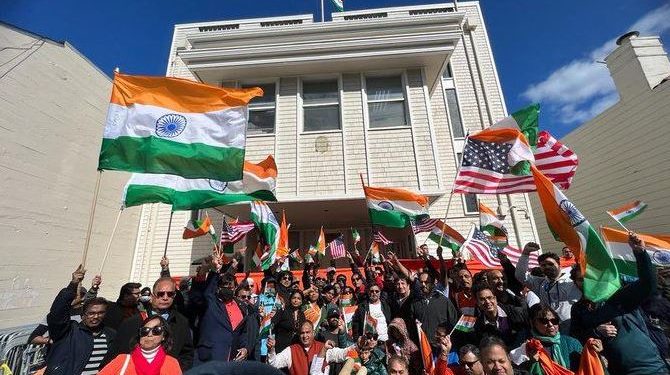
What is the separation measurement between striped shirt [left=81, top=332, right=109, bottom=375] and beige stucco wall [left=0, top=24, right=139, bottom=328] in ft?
18.0

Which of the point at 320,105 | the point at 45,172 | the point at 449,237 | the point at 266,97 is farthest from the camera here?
the point at 266,97

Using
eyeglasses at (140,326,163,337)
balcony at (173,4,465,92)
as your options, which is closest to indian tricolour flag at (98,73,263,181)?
eyeglasses at (140,326,163,337)

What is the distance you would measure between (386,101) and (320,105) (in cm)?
218

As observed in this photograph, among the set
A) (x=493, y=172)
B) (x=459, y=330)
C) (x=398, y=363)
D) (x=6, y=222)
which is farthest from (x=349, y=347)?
(x=6, y=222)

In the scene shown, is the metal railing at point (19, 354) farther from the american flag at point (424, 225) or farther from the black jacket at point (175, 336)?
the american flag at point (424, 225)

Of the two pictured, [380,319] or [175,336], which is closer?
[175,336]

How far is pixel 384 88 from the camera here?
11.0 m

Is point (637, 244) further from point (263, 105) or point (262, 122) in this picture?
point (263, 105)

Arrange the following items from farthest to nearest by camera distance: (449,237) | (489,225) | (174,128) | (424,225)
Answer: (489,225) → (449,237) → (424,225) → (174,128)

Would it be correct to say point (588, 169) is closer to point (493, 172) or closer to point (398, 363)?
point (493, 172)

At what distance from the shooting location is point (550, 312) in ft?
9.55

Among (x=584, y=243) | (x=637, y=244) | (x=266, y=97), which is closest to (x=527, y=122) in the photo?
(x=584, y=243)

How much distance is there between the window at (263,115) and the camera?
35.0 ft

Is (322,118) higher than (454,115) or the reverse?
the reverse
